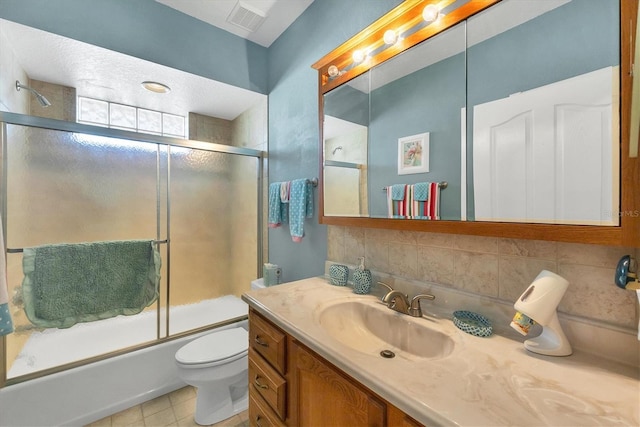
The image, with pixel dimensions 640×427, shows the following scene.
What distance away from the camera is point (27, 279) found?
146 centimetres

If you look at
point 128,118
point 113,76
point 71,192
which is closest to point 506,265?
point 71,192

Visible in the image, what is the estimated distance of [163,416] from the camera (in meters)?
1.60

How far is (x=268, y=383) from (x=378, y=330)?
1.59 feet

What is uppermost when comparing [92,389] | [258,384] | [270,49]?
[270,49]

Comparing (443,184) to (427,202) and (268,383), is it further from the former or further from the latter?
(268,383)

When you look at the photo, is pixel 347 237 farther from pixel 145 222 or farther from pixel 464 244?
pixel 145 222

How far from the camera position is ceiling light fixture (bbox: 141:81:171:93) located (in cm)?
200

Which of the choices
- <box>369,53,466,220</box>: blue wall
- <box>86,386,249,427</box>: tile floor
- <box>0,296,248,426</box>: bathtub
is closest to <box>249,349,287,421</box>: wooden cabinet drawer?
<box>86,386,249,427</box>: tile floor

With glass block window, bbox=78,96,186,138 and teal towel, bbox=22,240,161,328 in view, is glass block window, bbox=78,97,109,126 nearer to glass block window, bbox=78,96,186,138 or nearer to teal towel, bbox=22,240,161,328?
glass block window, bbox=78,96,186,138

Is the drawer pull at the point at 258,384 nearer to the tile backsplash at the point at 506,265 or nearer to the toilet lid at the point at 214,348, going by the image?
the toilet lid at the point at 214,348

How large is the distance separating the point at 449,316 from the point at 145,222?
6.76 feet

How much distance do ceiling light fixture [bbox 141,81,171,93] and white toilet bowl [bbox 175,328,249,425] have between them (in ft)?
6.25

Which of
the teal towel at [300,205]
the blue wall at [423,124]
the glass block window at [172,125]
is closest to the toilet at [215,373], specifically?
the teal towel at [300,205]

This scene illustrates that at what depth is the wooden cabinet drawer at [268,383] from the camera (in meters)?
0.96
